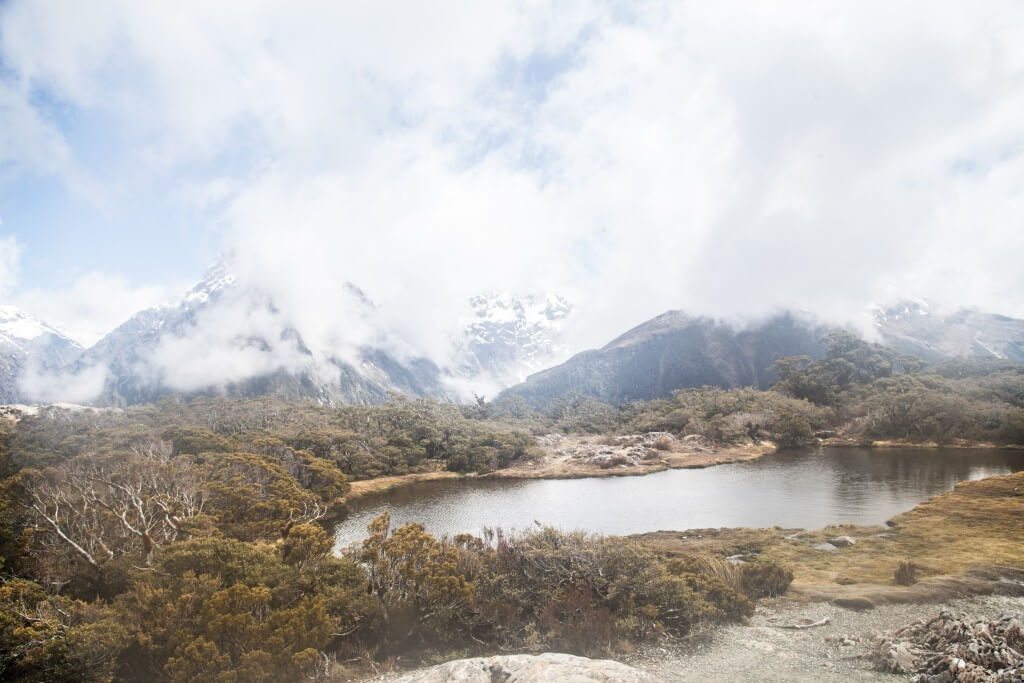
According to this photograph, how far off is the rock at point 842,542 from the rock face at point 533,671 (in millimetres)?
25344

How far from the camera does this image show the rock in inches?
1284

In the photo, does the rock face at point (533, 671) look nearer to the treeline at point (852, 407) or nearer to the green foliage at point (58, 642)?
the green foliage at point (58, 642)

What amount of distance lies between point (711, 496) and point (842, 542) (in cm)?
2331

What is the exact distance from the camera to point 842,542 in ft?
108

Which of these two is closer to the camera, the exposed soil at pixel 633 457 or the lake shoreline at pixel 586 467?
the lake shoreline at pixel 586 467

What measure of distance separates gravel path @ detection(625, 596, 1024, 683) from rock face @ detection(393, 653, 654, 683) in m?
2.61

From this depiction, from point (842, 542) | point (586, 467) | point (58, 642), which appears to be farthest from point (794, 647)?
point (586, 467)

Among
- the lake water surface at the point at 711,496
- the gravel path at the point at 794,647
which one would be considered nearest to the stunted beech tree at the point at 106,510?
the lake water surface at the point at 711,496

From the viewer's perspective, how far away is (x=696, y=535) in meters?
39.0

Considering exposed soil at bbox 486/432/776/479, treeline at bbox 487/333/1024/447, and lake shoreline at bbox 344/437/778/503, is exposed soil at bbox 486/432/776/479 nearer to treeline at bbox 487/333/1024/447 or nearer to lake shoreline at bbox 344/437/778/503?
lake shoreline at bbox 344/437/778/503

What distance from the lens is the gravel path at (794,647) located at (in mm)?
15641

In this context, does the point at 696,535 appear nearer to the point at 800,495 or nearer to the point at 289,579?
the point at 800,495

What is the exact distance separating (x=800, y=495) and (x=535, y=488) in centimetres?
3080

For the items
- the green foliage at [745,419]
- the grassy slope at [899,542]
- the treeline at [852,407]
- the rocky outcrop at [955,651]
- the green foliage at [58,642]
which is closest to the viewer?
the rocky outcrop at [955,651]
